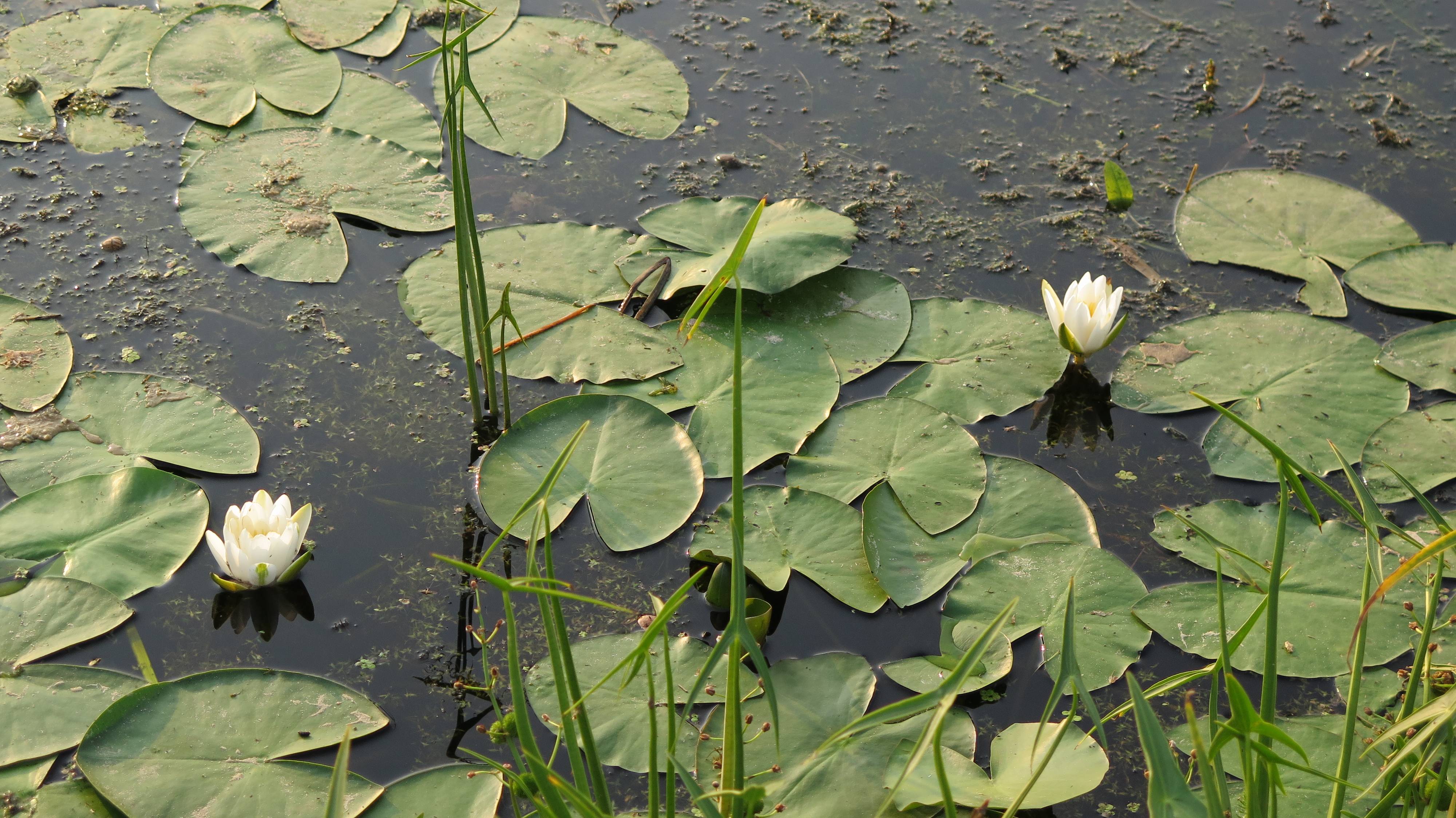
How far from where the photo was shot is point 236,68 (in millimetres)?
3084

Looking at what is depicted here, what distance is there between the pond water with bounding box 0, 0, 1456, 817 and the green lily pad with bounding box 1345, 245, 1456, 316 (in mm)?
53

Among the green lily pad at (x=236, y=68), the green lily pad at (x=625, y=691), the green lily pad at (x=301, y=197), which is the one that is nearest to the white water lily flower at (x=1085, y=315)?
the green lily pad at (x=625, y=691)

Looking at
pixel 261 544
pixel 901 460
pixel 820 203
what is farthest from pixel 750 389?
pixel 261 544

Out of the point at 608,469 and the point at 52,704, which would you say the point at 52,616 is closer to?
the point at 52,704

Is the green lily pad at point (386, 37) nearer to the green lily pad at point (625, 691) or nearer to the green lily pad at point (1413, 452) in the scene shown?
the green lily pad at point (625, 691)

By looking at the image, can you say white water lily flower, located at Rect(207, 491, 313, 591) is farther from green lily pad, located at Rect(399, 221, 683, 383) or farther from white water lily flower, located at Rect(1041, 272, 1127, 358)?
white water lily flower, located at Rect(1041, 272, 1127, 358)

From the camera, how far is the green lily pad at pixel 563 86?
3.03 metres

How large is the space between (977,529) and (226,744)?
141 centimetres

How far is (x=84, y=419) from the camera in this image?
7.22ft

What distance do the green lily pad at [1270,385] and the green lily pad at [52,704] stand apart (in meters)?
2.13

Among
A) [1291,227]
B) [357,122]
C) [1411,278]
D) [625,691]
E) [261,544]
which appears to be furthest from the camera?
[357,122]

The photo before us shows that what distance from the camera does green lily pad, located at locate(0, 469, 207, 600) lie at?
6.43ft

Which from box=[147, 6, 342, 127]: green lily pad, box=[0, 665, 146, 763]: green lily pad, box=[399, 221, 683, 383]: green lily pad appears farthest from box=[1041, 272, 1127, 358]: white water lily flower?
box=[147, 6, 342, 127]: green lily pad

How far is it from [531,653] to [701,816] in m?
0.44
